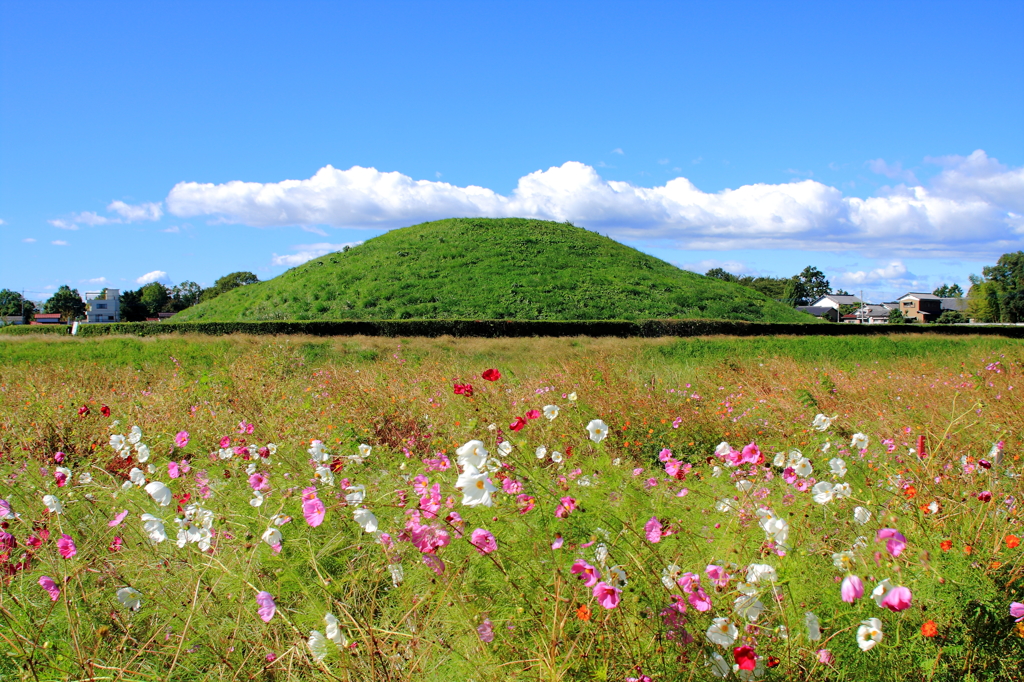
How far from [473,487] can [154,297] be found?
93947mm

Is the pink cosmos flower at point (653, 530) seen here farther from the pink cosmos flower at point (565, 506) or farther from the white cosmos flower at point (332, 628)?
the white cosmos flower at point (332, 628)

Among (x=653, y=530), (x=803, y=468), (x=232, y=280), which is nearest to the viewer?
(x=653, y=530)

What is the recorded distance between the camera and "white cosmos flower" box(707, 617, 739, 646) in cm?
215

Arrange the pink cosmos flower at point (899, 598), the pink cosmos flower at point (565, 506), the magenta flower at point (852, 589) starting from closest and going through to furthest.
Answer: the pink cosmos flower at point (899, 598) → the magenta flower at point (852, 589) → the pink cosmos flower at point (565, 506)

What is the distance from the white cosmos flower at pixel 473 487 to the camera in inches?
86.2

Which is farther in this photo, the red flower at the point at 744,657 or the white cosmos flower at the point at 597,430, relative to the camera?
the white cosmos flower at the point at 597,430

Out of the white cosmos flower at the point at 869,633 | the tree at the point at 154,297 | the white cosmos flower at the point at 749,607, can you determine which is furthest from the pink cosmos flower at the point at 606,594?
the tree at the point at 154,297

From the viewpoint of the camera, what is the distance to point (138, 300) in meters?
79.4

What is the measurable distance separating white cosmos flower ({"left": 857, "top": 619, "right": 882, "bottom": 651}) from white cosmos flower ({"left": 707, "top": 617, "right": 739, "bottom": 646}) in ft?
1.34

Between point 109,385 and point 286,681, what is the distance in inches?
335

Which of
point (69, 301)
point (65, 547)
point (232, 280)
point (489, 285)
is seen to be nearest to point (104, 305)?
point (69, 301)

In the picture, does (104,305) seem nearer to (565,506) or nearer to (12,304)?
(12,304)

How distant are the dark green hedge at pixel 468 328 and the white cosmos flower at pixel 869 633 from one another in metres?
17.9

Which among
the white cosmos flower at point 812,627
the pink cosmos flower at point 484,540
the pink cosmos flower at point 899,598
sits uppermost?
the pink cosmos flower at point 484,540
